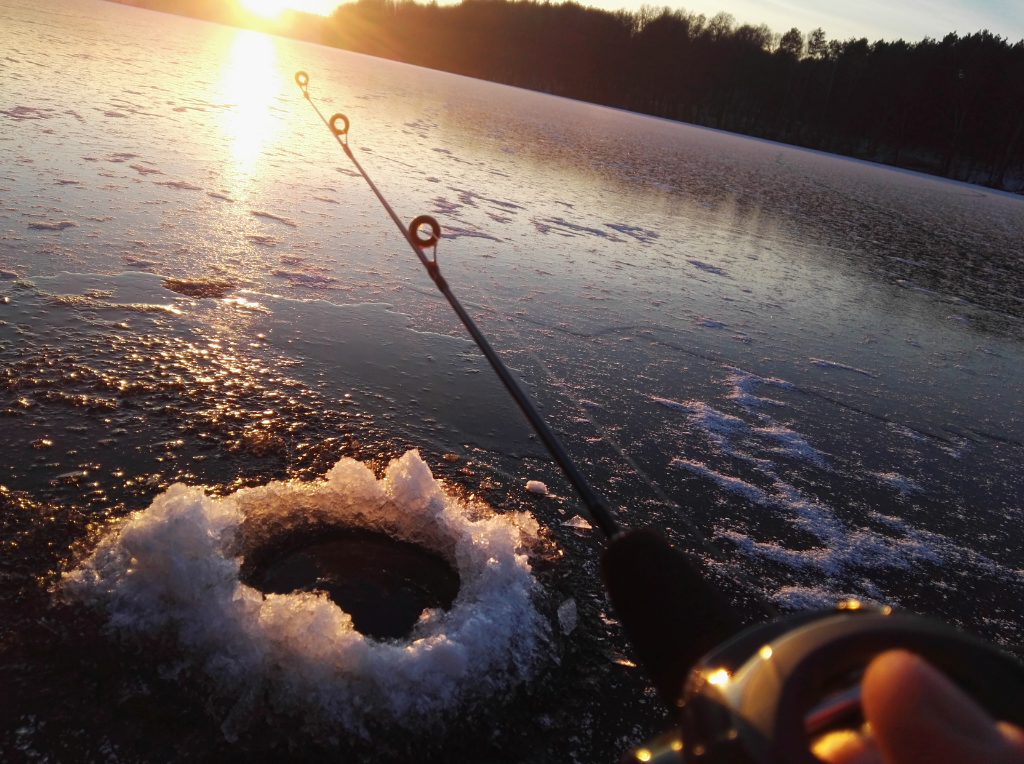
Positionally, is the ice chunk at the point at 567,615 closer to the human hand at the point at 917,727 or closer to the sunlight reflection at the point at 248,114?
the human hand at the point at 917,727

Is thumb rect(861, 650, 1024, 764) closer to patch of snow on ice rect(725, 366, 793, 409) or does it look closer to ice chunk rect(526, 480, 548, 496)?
ice chunk rect(526, 480, 548, 496)

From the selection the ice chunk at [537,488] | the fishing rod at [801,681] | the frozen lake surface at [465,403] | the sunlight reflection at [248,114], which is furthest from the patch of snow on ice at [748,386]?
the sunlight reflection at [248,114]

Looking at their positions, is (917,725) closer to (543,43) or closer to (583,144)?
(583,144)

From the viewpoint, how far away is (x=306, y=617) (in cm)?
190

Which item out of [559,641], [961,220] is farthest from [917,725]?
[961,220]

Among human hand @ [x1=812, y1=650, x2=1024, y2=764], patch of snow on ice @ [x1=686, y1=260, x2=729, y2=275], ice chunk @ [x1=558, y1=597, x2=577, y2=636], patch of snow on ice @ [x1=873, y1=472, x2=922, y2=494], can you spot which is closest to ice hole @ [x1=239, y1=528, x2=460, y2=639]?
ice chunk @ [x1=558, y1=597, x2=577, y2=636]

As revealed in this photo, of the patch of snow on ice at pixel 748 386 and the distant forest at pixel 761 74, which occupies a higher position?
the distant forest at pixel 761 74

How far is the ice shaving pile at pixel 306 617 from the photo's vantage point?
1.77 metres

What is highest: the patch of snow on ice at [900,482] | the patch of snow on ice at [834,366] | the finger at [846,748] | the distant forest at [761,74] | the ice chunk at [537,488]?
the distant forest at [761,74]

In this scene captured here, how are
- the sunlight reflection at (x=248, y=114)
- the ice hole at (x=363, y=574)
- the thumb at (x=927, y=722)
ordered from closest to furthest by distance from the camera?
1. the thumb at (x=927, y=722)
2. the ice hole at (x=363, y=574)
3. the sunlight reflection at (x=248, y=114)

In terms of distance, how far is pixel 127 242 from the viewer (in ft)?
16.1

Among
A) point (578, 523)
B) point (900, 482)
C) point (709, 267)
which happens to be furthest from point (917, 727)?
point (709, 267)

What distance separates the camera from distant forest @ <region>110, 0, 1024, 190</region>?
5362 centimetres

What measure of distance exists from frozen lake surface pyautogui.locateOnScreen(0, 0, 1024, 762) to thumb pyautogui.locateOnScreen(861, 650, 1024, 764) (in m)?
1.50
